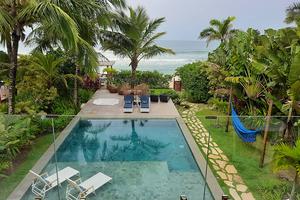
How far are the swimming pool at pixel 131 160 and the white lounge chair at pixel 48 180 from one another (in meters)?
0.08

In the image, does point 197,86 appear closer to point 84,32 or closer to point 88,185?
point 84,32

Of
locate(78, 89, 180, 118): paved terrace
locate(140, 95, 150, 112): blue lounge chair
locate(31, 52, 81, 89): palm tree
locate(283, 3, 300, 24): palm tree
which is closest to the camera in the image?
locate(31, 52, 81, 89): palm tree

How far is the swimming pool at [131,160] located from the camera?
4.20m

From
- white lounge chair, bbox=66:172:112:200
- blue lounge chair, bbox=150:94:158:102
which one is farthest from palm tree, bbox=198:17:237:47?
white lounge chair, bbox=66:172:112:200

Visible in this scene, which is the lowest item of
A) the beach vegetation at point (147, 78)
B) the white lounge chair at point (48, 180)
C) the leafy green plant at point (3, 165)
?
the white lounge chair at point (48, 180)

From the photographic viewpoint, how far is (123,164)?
14.6 ft

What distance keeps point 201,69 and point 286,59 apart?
7.00 m

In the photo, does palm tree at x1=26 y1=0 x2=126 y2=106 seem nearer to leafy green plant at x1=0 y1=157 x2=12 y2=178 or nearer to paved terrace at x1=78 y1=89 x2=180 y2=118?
paved terrace at x1=78 y1=89 x2=180 y2=118

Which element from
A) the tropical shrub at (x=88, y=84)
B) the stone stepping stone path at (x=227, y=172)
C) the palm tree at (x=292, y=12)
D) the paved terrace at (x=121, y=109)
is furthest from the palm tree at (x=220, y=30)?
the stone stepping stone path at (x=227, y=172)

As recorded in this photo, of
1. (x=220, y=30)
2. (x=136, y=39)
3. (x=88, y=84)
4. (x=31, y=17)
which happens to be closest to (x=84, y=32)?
(x=31, y=17)

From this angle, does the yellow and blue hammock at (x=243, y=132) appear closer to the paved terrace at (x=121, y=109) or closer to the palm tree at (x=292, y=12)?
the paved terrace at (x=121, y=109)

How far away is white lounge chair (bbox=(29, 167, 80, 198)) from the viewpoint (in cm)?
407

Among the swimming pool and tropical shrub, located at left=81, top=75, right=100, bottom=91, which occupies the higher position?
tropical shrub, located at left=81, top=75, right=100, bottom=91

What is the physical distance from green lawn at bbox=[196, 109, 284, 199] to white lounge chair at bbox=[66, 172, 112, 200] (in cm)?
235
